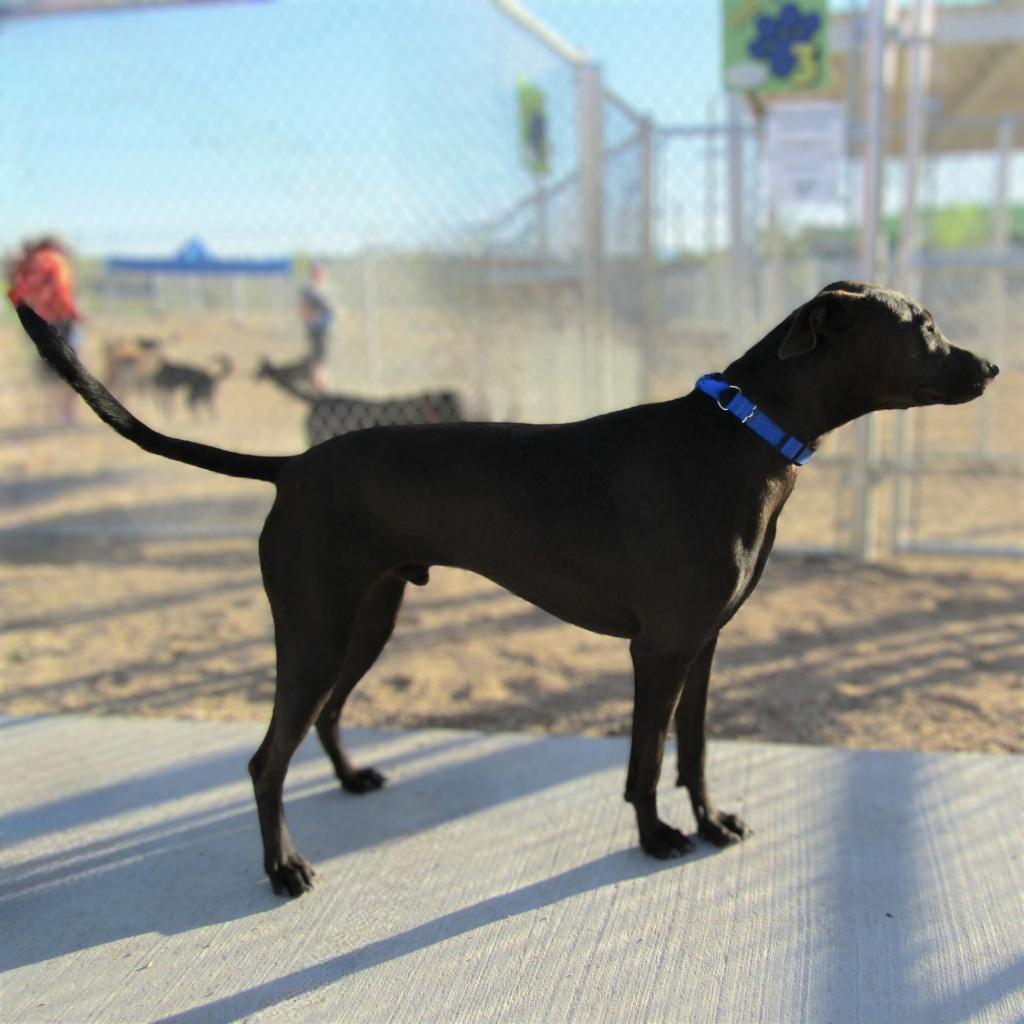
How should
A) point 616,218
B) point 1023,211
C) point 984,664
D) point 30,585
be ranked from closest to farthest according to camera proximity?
point 984,664
point 30,585
point 616,218
point 1023,211

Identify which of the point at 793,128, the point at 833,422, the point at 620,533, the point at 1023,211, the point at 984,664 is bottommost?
the point at 984,664

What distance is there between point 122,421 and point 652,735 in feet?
4.85

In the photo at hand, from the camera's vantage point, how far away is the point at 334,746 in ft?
9.19

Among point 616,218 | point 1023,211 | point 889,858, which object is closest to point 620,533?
point 889,858

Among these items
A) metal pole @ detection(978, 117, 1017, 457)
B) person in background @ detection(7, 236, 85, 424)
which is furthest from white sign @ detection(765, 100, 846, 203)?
person in background @ detection(7, 236, 85, 424)

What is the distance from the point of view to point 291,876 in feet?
7.59

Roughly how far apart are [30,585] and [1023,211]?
32.2 meters

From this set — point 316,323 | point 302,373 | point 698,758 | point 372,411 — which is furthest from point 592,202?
point 698,758

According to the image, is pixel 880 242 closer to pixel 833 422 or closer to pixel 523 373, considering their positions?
pixel 523 373

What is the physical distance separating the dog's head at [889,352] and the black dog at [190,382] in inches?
265

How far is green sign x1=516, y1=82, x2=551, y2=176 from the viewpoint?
18.9 feet

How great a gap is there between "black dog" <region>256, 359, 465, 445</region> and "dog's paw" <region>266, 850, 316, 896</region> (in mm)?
3720

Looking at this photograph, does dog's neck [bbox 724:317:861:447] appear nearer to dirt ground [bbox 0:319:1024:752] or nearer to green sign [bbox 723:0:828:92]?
dirt ground [bbox 0:319:1024:752]

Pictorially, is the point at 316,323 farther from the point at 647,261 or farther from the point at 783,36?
the point at 783,36
